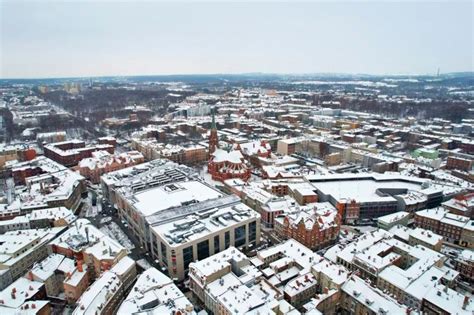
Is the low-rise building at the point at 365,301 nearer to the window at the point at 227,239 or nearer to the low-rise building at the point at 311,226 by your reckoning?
the low-rise building at the point at 311,226

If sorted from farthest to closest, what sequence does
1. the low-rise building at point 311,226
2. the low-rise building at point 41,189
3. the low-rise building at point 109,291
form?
the low-rise building at point 41,189
the low-rise building at point 311,226
the low-rise building at point 109,291

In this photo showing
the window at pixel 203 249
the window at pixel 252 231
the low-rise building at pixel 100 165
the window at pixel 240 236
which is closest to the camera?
the window at pixel 203 249

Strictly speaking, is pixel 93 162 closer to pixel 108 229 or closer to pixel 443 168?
pixel 108 229

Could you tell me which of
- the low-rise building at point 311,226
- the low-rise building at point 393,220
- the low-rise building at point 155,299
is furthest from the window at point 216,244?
the low-rise building at point 393,220

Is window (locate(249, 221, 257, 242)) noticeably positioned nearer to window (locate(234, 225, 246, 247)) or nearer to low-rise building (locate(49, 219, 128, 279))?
window (locate(234, 225, 246, 247))

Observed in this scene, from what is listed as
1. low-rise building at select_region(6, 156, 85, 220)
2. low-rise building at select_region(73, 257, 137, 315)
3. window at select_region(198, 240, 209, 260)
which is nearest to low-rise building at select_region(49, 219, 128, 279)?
low-rise building at select_region(73, 257, 137, 315)
